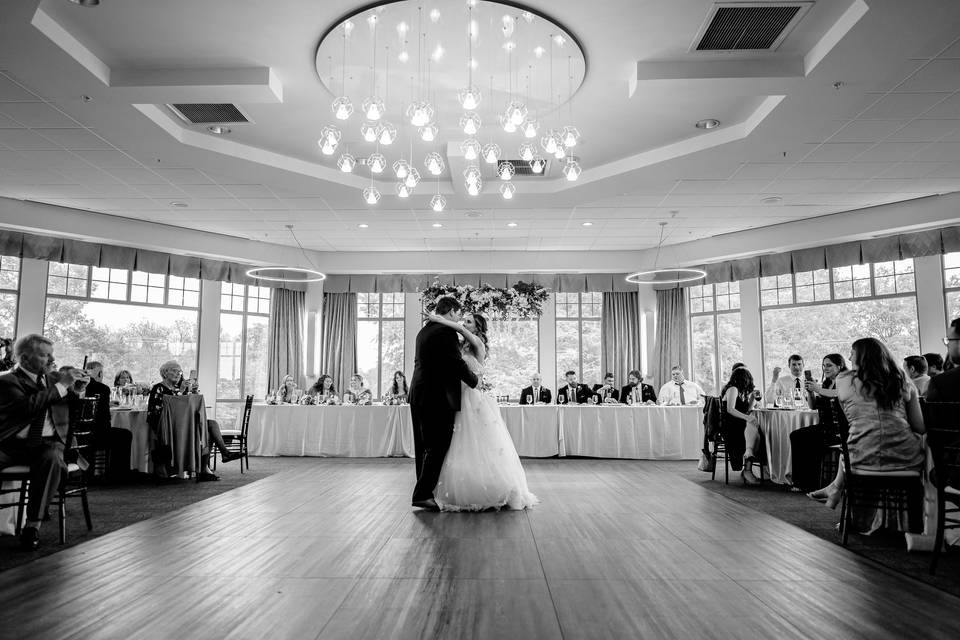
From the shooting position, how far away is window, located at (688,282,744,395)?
12047 mm

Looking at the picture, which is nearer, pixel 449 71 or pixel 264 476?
pixel 449 71

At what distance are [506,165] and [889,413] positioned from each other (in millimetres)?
3773

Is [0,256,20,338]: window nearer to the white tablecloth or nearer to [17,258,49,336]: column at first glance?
[17,258,49,336]: column

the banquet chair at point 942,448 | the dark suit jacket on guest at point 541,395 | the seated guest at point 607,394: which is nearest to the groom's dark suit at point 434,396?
the banquet chair at point 942,448

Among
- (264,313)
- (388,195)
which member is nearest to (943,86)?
(388,195)

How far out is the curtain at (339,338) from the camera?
13109 mm

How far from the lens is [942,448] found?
333 cm

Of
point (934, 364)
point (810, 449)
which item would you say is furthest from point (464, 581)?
→ point (934, 364)

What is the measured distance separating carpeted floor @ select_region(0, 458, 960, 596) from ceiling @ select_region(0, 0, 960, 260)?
11.6 ft

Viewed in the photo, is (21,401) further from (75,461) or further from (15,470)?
(75,461)

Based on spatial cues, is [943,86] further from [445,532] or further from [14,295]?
[14,295]

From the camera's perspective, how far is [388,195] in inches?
332

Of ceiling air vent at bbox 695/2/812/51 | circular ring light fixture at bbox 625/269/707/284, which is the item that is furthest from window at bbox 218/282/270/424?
ceiling air vent at bbox 695/2/812/51

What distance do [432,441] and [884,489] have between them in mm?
3232
